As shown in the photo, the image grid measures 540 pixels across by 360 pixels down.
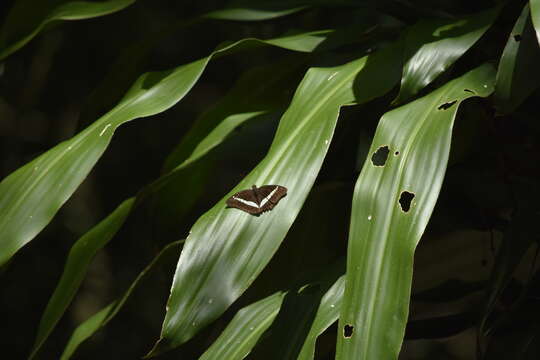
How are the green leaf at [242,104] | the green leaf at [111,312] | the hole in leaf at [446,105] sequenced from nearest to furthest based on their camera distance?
1. the hole in leaf at [446,105]
2. the green leaf at [111,312]
3. the green leaf at [242,104]

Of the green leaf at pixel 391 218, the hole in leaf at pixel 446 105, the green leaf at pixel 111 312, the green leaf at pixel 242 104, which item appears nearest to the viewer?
→ the green leaf at pixel 391 218

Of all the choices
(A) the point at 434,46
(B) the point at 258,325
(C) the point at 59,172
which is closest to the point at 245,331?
(B) the point at 258,325

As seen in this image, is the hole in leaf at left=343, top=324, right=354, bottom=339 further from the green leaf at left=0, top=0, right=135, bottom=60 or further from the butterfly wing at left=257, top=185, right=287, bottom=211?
the green leaf at left=0, top=0, right=135, bottom=60

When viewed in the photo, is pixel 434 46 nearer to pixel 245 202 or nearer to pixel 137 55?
pixel 245 202

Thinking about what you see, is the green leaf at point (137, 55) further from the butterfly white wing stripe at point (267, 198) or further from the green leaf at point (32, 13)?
the butterfly white wing stripe at point (267, 198)

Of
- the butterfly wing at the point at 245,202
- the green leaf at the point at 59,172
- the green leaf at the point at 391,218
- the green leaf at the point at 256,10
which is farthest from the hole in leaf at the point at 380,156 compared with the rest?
the green leaf at the point at 256,10

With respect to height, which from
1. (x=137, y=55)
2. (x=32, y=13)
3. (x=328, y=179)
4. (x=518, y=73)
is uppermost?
(x=32, y=13)
